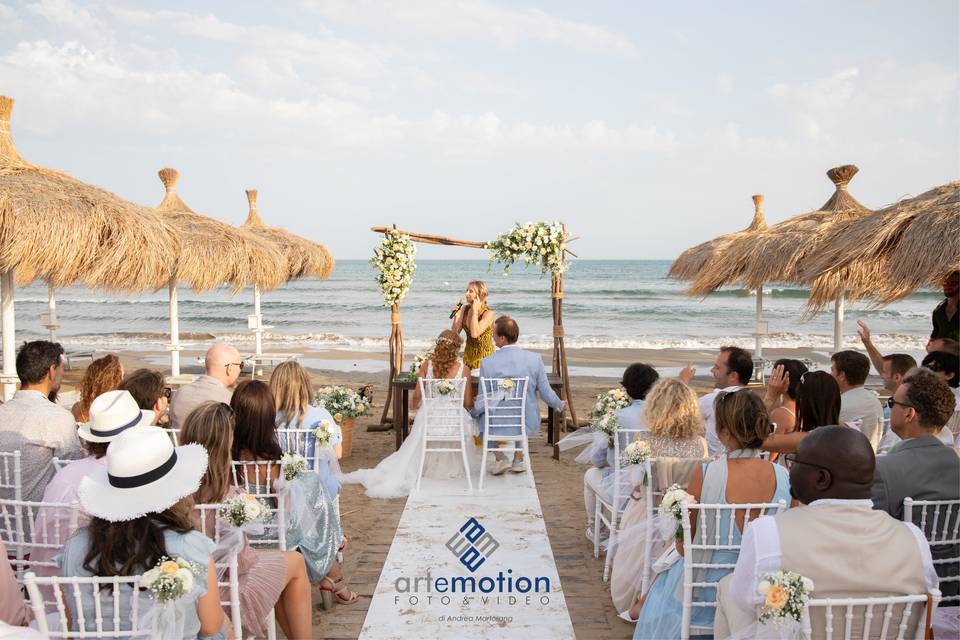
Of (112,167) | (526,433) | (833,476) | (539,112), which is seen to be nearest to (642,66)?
(539,112)

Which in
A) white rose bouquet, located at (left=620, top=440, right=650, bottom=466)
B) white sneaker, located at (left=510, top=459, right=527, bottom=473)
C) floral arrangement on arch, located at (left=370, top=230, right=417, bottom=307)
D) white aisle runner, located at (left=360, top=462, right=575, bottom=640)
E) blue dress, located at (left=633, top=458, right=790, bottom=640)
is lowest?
white aisle runner, located at (left=360, top=462, right=575, bottom=640)

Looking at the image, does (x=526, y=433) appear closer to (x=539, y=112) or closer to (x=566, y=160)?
(x=539, y=112)

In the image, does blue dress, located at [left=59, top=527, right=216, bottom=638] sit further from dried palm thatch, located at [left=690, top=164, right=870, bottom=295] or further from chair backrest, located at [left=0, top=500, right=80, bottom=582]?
dried palm thatch, located at [left=690, top=164, right=870, bottom=295]

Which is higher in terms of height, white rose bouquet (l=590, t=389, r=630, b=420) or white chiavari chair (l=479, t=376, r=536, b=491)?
white rose bouquet (l=590, t=389, r=630, b=420)

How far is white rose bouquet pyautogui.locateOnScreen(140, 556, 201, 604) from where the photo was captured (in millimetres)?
2043

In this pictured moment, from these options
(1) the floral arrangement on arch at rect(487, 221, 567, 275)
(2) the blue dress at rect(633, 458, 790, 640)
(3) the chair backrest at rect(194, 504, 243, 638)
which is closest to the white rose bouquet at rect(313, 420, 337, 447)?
(3) the chair backrest at rect(194, 504, 243, 638)

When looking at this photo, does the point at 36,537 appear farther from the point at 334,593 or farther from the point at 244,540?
the point at 334,593

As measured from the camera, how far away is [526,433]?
22.3ft

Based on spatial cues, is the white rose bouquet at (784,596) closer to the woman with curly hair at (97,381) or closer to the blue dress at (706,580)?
the blue dress at (706,580)

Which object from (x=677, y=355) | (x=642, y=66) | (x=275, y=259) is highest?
(x=642, y=66)

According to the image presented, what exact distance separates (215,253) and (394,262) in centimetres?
336

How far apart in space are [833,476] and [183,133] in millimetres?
23410

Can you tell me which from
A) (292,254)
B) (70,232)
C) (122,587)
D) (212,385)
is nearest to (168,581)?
(122,587)

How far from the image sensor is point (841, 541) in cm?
221
